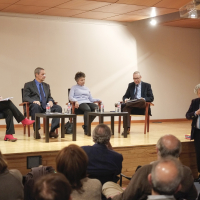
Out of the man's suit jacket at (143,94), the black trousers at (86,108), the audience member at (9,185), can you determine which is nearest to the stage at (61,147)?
the black trousers at (86,108)

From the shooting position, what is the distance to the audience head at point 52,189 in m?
1.45

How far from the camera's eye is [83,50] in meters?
7.79

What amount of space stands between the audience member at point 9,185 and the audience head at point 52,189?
0.59 m

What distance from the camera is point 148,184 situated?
2.26 m

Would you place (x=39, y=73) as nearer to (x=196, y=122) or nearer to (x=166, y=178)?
(x=196, y=122)

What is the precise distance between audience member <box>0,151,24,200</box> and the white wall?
16.9 ft

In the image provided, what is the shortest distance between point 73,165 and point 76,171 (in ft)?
0.13

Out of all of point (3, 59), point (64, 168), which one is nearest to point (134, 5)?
point (3, 59)

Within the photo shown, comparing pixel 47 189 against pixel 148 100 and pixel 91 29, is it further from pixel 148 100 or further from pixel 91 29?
pixel 91 29

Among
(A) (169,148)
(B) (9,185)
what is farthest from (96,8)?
(B) (9,185)

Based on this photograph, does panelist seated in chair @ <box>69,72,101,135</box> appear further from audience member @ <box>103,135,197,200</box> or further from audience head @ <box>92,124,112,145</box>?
audience member @ <box>103,135,197,200</box>

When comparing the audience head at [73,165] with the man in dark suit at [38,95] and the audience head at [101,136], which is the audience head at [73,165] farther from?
the man in dark suit at [38,95]

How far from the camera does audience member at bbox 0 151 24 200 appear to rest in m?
2.02

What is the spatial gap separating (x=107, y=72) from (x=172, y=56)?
1.87 metres
